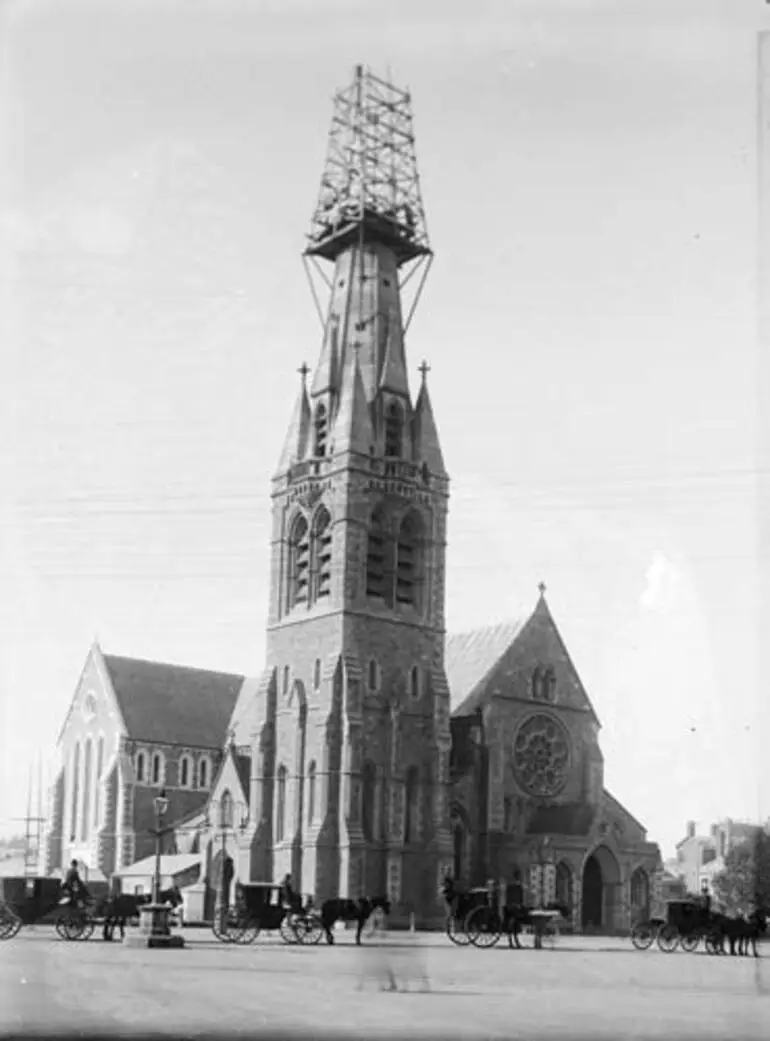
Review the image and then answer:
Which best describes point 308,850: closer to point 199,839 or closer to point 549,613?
point 199,839

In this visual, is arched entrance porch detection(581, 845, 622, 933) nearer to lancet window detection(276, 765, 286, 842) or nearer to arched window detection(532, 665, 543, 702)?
arched window detection(532, 665, 543, 702)

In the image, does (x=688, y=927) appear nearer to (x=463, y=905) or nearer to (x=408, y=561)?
(x=463, y=905)

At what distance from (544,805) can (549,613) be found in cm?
737

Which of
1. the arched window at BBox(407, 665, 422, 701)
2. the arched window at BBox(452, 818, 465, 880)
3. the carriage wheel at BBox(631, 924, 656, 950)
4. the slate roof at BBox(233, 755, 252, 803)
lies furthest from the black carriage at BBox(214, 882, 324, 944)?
the slate roof at BBox(233, 755, 252, 803)

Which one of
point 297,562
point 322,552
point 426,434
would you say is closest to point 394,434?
point 426,434

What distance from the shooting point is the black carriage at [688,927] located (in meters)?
30.4

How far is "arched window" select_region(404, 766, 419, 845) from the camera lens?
52625 mm

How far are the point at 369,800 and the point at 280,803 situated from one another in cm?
327

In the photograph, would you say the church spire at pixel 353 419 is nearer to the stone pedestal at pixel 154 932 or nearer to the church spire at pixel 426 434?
the church spire at pixel 426 434

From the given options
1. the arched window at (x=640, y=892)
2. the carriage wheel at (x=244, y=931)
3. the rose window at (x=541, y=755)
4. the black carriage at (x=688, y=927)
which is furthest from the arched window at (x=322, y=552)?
the black carriage at (x=688, y=927)

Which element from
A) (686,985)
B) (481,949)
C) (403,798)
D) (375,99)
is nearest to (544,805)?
(403,798)

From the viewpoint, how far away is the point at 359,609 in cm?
5256

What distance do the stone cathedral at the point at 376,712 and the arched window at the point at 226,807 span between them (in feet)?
0.38

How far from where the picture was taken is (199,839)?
192 feet
